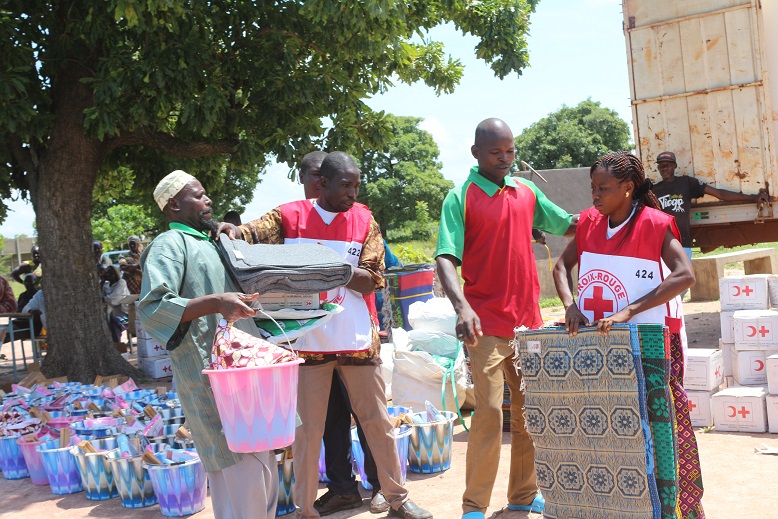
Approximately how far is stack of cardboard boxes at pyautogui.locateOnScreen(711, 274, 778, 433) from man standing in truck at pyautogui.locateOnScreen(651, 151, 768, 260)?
1284mm

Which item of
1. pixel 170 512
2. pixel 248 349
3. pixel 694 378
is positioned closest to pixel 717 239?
pixel 694 378

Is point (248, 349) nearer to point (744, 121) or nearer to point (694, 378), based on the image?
point (694, 378)

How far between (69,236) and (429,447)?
19.4 ft

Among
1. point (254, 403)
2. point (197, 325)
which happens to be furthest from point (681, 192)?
point (254, 403)

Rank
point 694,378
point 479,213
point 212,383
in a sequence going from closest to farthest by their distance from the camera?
point 212,383, point 479,213, point 694,378

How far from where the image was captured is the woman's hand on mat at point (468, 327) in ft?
12.4

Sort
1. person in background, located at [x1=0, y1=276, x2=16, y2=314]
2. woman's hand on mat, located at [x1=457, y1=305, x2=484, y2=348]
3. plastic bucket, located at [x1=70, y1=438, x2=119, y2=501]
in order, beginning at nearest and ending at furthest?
woman's hand on mat, located at [x1=457, y1=305, x2=484, y2=348]
plastic bucket, located at [x1=70, y1=438, x2=119, y2=501]
person in background, located at [x1=0, y1=276, x2=16, y2=314]

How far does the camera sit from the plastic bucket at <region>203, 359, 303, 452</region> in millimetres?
2871

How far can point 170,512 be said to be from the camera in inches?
195

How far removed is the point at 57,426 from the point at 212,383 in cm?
412

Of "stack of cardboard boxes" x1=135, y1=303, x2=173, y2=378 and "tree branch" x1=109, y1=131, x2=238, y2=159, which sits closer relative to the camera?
"tree branch" x1=109, y1=131, x2=238, y2=159

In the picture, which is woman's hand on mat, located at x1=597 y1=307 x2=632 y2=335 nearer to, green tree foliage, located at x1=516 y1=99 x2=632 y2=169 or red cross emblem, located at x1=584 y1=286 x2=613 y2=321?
red cross emblem, located at x1=584 y1=286 x2=613 y2=321

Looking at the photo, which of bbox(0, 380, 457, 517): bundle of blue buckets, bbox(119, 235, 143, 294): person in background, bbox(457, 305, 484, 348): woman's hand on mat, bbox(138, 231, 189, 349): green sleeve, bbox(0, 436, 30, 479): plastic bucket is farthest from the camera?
bbox(119, 235, 143, 294): person in background

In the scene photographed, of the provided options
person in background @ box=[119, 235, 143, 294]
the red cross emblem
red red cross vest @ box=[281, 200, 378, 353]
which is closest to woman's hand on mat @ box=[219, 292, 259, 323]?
red red cross vest @ box=[281, 200, 378, 353]
